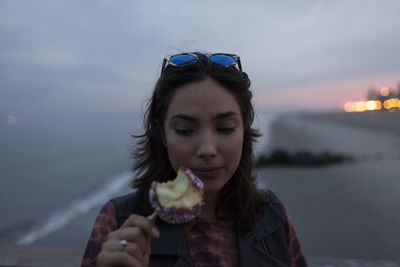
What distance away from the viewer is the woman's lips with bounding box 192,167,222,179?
1.76 metres

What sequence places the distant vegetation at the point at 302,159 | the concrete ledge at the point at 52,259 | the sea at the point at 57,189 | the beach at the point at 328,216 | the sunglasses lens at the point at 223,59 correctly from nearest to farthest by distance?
the sunglasses lens at the point at 223,59 → the concrete ledge at the point at 52,259 → the beach at the point at 328,216 → the sea at the point at 57,189 → the distant vegetation at the point at 302,159

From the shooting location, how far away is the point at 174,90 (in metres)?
1.83

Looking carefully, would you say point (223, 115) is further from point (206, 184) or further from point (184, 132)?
point (206, 184)

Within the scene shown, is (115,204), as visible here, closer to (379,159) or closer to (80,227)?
(80,227)

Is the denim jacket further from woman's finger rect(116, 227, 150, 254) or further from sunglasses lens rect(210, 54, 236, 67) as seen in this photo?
sunglasses lens rect(210, 54, 236, 67)

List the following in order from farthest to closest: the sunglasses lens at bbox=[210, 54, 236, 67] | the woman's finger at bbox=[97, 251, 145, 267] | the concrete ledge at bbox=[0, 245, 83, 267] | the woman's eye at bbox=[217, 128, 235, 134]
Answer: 1. the concrete ledge at bbox=[0, 245, 83, 267]
2. the sunglasses lens at bbox=[210, 54, 236, 67]
3. the woman's eye at bbox=[217, 128, 235, 134]
4. the woman's finger at bbox=[97, 251, 145, 267]

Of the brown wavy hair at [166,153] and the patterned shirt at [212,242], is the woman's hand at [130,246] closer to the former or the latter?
the patterned shirt at [212,242]

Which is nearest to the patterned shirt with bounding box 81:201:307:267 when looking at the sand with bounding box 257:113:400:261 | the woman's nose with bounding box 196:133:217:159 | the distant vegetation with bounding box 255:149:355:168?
the woman's nose with bounding box 196:133:217:159

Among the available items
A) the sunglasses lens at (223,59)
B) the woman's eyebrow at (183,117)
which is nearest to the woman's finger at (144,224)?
the woman's eyebrow at (183,117)

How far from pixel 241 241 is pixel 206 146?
2.41 feet

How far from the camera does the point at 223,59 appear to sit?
2.07 m

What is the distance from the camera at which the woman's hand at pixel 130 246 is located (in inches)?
51.1

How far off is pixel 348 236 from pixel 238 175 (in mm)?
6080

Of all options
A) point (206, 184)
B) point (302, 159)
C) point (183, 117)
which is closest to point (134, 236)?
point (206, 184)
